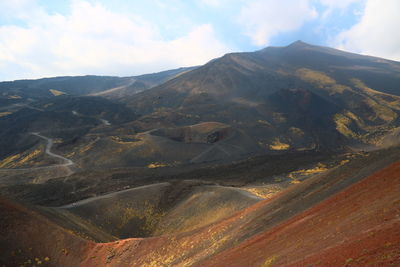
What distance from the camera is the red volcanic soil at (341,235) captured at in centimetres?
1089

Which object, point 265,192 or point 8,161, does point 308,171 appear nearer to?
point 265,192

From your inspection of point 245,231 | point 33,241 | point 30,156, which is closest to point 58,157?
point 30,156

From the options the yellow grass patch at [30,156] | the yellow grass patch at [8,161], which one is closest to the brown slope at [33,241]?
the yellow grass patch at [30,156]

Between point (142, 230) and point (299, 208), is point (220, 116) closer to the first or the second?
point (142, 230)

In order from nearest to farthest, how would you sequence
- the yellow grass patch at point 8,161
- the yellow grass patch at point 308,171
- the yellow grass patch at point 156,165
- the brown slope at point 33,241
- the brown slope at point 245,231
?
1. the brown slope at point 245,231
2. the brown slope at point 33,241
3. the yellow grass patch at point 308,171
4. the yellow grass patch at point 156,165
5. the yellow grass patch at point 8,161

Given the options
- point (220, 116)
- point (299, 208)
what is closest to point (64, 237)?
point (299, 208)

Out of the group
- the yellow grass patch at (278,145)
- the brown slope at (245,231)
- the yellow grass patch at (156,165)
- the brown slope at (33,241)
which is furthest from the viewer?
the yellow grass patch at (278,145)

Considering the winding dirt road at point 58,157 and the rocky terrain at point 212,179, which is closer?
the rocky terrain at point 212,179

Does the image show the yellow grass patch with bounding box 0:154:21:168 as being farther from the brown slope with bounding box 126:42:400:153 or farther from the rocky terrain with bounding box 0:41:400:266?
the brown slope with bounding box 126:42:400:153

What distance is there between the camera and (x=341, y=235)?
1416 cm

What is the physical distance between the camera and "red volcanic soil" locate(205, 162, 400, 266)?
35.7 feet

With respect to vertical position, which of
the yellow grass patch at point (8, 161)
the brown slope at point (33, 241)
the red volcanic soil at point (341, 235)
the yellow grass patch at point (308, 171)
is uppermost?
the red volcanic soil at point (341, 235)

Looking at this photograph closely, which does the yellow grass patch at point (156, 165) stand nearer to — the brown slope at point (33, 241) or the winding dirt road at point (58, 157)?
the winding dirt road at point (58, 157)

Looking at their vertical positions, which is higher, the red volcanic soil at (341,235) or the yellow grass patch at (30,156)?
the red volcanic soil at (341,235)
